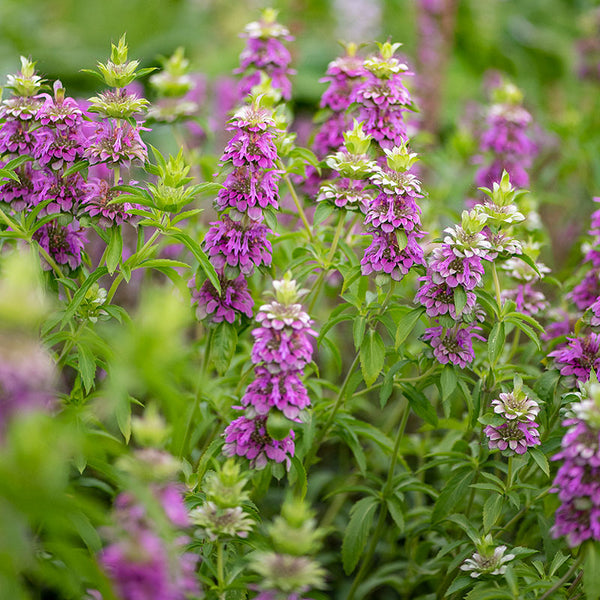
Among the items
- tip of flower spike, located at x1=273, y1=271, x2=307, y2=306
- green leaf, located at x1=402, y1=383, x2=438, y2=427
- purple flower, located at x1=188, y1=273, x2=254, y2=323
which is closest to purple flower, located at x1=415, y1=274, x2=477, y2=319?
green leaf, located at x1=402, y1=383, x2=438, y2=427

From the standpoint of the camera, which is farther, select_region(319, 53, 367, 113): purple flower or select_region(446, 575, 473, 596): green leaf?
select_region(319, 53, 367, 113): purple flower

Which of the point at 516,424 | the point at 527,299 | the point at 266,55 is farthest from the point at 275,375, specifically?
the point at 266,55

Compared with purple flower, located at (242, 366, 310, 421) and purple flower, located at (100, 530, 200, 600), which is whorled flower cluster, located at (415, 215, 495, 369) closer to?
purple flower, located at (242, 366, 310, 421)

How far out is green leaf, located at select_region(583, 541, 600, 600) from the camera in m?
1.85

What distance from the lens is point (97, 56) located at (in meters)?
7.62

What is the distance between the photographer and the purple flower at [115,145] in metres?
2.20

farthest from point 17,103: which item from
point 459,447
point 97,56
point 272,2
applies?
point 272,2

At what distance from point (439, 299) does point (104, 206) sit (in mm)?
1121

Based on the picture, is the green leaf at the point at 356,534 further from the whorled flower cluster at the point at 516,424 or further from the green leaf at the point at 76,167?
the green leaf at the point at 76,167

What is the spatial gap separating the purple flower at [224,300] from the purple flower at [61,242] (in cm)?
43

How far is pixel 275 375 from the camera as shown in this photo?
200cm

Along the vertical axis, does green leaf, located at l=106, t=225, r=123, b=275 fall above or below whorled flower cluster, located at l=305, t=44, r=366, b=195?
below

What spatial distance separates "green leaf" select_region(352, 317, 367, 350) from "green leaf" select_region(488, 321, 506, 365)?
408 millimetres

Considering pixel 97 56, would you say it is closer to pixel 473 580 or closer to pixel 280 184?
pixel 280 184
